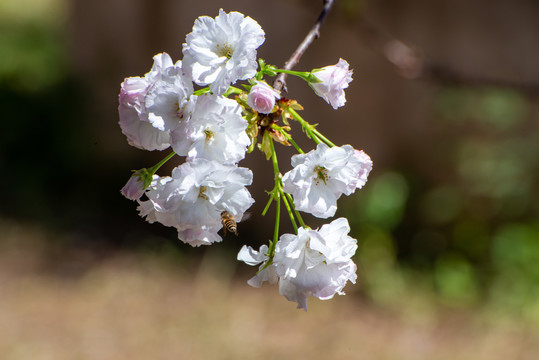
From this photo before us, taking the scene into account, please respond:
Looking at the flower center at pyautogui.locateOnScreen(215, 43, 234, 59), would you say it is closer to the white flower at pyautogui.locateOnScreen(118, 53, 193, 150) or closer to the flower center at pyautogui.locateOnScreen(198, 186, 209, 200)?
the white flower at pyautogui.locateOnScreen(118, 53, 193, 150)

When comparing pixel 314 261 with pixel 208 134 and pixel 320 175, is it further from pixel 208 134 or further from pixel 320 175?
pixel 208 134

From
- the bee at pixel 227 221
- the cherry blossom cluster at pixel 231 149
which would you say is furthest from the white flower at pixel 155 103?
the bee at pixel 227 221

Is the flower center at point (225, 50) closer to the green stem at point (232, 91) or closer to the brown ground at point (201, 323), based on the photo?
the green stem at point (232, 91)

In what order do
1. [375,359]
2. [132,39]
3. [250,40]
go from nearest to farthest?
1. [250,40]
2. [375,359]
3. [132,39]

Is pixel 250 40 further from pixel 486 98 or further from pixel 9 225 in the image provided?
pixel 9 225

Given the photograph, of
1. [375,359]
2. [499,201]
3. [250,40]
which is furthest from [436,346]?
[250,40]

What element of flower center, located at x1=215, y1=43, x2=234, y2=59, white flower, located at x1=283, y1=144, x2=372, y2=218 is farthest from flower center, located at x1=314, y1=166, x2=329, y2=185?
flower center, located at x1=215, y1=43, x2=234, y2=59

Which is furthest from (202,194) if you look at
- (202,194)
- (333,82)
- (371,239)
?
(371,239)
